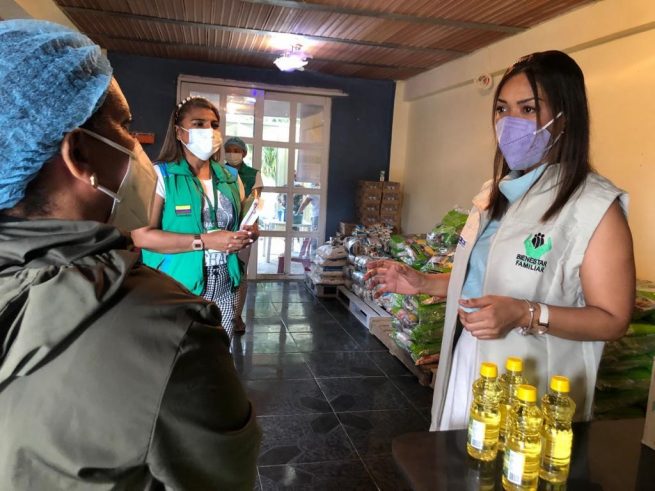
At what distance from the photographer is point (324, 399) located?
3.24 m

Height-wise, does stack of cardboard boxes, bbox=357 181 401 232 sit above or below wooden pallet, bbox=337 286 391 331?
above

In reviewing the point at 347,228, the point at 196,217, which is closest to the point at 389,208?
the point at 347,228

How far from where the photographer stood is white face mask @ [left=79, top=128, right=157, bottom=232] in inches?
33.3

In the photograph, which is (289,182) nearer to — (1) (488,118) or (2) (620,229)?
(1) (488,118)

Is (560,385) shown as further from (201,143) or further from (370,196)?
(370,196)

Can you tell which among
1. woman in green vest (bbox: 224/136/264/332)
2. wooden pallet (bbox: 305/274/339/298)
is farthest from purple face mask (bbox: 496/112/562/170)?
wooden pallet (bbox: 305/274/339/298)

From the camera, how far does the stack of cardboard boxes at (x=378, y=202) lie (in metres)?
6.37

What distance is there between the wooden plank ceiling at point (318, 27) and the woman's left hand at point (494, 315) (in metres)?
3.14

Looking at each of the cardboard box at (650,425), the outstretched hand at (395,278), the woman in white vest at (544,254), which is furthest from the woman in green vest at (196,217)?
the cardboard box at (650,425)

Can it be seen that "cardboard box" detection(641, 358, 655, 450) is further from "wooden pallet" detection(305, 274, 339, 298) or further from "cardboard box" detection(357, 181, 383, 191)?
"cardboard box" detection(357, 181, 383, 191)

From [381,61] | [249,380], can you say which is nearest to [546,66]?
[249,380]

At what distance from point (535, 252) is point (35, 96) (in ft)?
3.87

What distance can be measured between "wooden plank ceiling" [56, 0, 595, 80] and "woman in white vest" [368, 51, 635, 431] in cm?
266

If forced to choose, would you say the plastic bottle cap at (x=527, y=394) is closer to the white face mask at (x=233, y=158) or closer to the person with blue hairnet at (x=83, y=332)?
the person with blue hairnet at (x=83, y=332)
